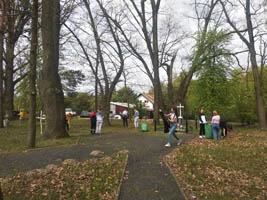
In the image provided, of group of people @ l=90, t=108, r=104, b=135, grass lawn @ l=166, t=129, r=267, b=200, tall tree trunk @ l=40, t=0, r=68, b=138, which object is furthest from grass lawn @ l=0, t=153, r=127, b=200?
group of people @ l=90, t=108, r=104, b=135

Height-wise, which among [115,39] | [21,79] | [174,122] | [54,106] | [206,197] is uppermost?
[115,39]

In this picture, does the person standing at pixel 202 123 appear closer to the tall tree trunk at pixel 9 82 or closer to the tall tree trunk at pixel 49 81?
the tall tree trunk at pixel 49 81

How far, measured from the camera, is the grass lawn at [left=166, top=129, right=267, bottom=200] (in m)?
4.09

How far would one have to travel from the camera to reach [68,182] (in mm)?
4555

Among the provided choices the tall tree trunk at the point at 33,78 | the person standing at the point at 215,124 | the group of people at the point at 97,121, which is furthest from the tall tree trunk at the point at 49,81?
the person standing at the point at 215,124

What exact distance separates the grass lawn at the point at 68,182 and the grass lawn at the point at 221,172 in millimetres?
1707

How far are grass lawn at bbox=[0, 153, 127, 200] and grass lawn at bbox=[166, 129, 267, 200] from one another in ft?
5.60

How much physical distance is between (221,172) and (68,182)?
13.2 ft

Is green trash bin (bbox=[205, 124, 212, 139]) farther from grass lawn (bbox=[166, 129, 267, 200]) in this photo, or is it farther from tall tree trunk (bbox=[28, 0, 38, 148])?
tall tree trunk (bbox=[28, 0, 38, 148])

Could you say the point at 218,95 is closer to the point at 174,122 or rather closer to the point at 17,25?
the point at 174,122

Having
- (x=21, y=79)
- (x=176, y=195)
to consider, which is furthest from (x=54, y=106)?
(x=21, y=79)

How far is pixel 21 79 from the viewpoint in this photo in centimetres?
2362

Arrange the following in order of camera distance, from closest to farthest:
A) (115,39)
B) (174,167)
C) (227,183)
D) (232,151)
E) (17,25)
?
(227,183) < (174,167) < (232,151) < (17,25) < (115,39)

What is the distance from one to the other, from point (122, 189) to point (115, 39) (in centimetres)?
1855
